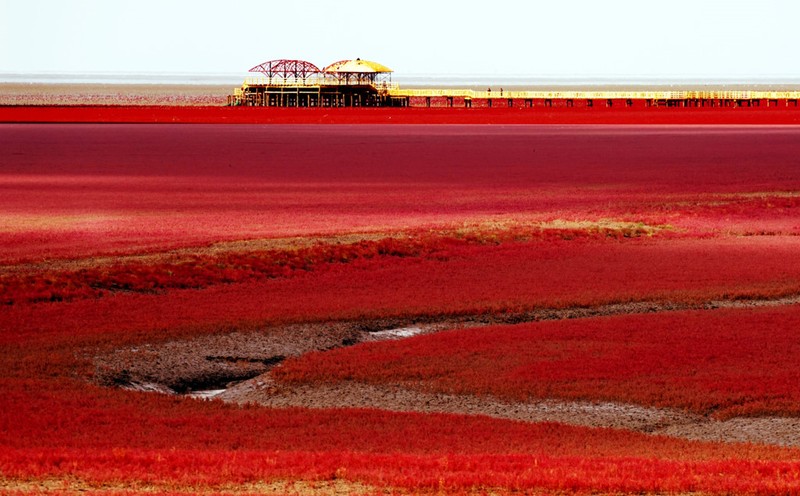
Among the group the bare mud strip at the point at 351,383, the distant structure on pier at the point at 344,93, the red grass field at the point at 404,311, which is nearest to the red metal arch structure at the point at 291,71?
the distant structure on pier at the point at 344,93

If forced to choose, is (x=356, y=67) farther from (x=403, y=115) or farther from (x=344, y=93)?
(x=403, y=115)

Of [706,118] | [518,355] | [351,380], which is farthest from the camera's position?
[706,118]

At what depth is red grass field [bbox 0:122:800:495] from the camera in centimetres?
1397

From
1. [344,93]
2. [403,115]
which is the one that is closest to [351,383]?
[403,115]

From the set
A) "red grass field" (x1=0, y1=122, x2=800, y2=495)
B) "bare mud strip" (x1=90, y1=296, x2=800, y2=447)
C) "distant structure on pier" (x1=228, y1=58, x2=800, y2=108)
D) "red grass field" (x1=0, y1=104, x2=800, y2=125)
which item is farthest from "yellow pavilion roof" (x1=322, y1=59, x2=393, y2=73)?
"bare mud strip" (x1=90, y1=296, x2=800, y2=447)

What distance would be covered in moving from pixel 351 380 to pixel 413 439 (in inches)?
177

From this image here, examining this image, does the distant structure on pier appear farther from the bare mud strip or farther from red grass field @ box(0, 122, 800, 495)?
the bare mud strip

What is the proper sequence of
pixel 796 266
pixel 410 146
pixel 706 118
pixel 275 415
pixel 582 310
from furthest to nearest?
pixel 706 118 → pixel 410 146 → pixel 796 266 → pixel 582 310 → pixel 275 415

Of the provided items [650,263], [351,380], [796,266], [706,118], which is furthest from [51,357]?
[706,118]

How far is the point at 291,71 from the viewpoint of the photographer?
15175 cm

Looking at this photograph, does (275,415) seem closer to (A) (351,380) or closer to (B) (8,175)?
(A) (351,380)

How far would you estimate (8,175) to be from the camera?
58.1 m

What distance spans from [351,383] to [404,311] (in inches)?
243

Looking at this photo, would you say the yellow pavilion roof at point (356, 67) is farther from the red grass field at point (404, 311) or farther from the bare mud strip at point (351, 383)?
the bare mud strip at point (351, 383)
